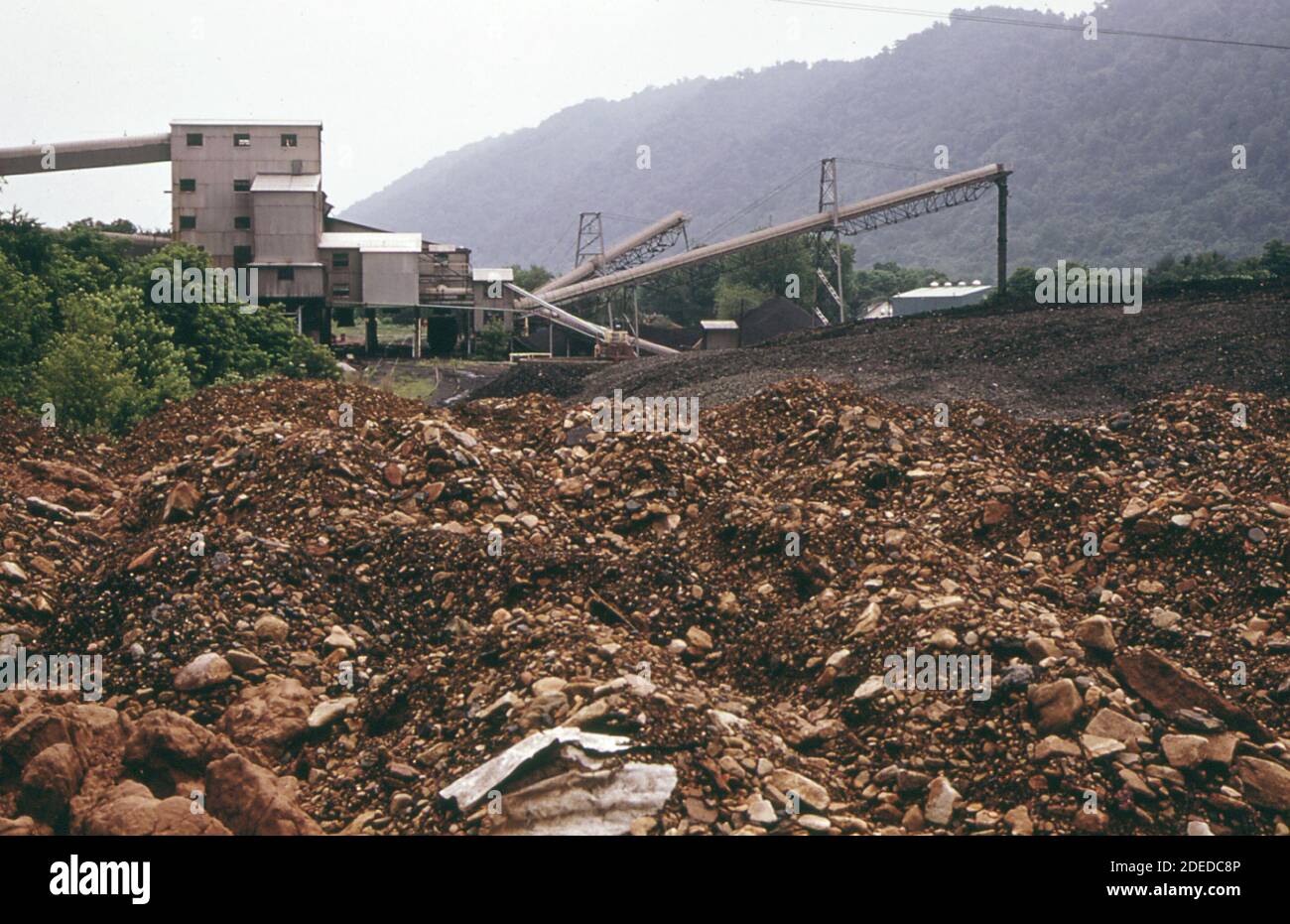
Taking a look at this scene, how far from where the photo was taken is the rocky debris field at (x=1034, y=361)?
20453 mm

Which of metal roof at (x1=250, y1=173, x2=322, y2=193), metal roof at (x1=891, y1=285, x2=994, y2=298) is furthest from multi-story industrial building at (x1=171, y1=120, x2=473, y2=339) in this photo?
metal roof at (x1=891, y1=285, x2=994, y2=298)

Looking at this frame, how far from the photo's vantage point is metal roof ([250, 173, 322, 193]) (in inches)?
1588

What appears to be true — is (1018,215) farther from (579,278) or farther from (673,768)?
(673,768)

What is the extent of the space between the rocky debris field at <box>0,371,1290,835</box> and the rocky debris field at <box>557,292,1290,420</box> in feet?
20.6

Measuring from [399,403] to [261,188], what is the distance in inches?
1036

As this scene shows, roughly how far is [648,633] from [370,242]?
3524 cm

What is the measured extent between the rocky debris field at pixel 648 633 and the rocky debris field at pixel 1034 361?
247 inches
